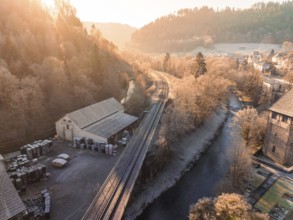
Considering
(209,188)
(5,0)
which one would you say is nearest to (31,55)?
(5,0)

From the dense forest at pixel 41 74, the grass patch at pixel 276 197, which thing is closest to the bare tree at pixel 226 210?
the grass patch at pixel 276 197

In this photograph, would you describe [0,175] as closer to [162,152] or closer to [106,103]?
[162,152]

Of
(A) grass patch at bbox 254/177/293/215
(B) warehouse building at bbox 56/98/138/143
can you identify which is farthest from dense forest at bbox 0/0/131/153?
(A) grass patch at bbox 254/177/293/215

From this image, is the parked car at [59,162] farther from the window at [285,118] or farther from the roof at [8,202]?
the window at [285,118]

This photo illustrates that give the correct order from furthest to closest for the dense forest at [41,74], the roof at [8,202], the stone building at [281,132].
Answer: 1. the dense forest at [41,74]
2. the stone building at [281,132]
3. the roof at [8,202]

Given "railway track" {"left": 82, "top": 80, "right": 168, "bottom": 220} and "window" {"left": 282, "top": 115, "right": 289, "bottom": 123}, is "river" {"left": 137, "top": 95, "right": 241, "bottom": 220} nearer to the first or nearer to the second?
"railway track" {"left": 82, "top": 80, "right": 168, "bottom": 220}
